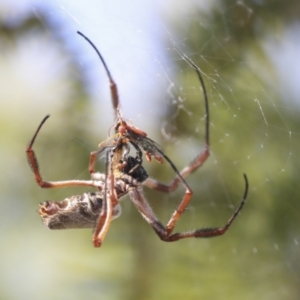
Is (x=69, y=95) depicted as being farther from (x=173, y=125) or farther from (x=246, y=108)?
(x=246, y=108)

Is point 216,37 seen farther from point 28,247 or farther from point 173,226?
point 28,247

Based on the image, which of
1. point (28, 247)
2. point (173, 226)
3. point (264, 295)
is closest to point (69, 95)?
point (173, 226)

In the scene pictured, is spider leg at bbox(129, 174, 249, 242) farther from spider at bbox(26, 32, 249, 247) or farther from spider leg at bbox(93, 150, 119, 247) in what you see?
spider leg at bbox(93, 150, 119, 247)

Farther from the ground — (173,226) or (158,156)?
(158,156)

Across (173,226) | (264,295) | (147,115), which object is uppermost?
(147,115)

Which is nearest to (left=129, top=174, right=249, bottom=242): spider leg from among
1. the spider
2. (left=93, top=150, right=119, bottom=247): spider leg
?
the spider

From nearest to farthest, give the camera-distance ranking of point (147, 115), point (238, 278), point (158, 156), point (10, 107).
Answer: point (158, 156)
point (238, 278)
point (147, 115)
point (10, 107)

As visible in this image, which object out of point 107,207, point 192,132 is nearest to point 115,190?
Answer: point 107,207

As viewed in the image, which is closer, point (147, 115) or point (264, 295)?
point (264, 295)

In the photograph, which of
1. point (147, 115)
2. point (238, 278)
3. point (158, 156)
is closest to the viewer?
point (158, 156)
